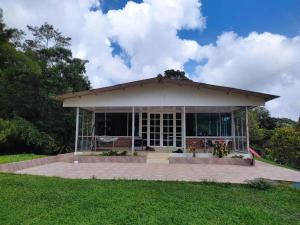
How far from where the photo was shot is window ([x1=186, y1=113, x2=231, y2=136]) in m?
16.7

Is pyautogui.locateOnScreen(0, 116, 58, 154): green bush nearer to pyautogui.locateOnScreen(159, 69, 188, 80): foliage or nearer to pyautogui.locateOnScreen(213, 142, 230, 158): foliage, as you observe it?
pyautogui.locateOnScreen(213, 142, 230, 158): foliage

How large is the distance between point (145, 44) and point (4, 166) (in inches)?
504

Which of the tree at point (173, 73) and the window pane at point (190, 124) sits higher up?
the tree at point (173, 73)

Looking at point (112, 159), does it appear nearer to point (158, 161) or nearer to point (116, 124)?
point (158, 161)

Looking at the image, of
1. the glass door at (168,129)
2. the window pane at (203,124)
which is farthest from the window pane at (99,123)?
the window pane at (203,124)

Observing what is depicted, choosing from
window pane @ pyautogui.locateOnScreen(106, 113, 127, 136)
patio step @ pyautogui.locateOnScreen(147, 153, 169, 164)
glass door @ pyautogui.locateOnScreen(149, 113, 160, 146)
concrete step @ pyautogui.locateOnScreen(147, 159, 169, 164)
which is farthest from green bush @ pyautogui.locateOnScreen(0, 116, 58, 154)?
concrete step @ pyautogui.locateOnScreen(147, 159, 169, 164)

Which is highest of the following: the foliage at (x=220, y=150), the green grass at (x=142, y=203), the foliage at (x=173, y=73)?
the foliage at (x=173, y=73)

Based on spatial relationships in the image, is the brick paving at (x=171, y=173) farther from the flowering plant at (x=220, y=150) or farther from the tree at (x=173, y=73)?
the tree at (x=173, y=73)

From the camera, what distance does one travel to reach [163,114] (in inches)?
666

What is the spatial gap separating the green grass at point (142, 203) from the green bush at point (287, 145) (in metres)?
5.53

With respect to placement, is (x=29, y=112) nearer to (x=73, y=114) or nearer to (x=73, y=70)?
(x=73, y=114)

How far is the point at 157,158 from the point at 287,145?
18.8 feet

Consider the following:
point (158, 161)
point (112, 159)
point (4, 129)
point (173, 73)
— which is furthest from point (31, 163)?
point (173, 73)

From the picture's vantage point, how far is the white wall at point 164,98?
45.5 feet
